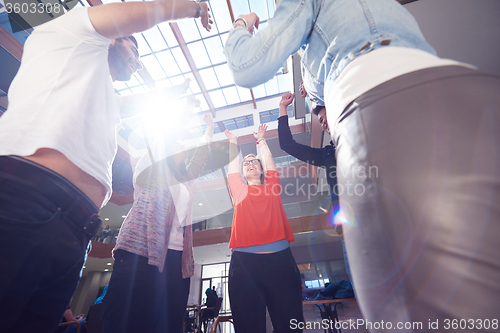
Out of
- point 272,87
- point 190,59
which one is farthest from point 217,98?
point 272,87

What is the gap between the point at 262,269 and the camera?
4.79 ft

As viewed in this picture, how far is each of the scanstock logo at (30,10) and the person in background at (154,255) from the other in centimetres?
480

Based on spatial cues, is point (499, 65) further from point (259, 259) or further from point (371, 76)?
point (259, 259)

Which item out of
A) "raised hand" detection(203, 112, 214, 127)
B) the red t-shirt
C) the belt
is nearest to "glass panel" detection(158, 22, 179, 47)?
"raised hand" detection(203, 112, 214, 127)

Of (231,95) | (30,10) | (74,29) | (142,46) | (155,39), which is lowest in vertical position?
(74,29)

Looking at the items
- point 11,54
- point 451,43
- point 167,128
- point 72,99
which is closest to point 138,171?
point 167,128

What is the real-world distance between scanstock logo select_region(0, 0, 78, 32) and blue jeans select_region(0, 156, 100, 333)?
5.42 metres

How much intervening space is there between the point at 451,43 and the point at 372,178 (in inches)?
69.1

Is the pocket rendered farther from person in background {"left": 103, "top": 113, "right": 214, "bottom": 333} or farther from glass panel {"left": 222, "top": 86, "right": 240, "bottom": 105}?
glass panel {"left": 222, "top": 86, "right": 240, "bottom": 105}

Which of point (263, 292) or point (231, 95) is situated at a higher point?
point (231, 95)

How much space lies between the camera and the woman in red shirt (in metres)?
1.37

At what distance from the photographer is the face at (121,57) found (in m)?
0.93

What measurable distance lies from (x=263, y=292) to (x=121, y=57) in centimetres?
157

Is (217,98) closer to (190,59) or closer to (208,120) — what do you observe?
(190,59)
